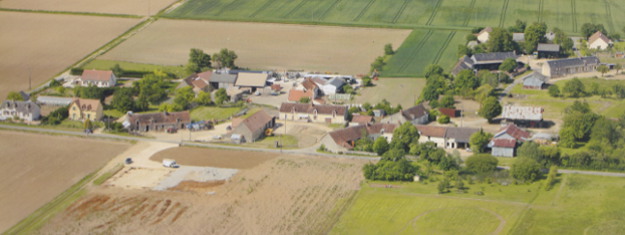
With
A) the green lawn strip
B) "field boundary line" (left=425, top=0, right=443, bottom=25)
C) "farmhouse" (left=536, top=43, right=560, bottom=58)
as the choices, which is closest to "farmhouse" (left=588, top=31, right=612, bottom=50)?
"farmhouse" (left=536, top=43, right=560, bottom=58)

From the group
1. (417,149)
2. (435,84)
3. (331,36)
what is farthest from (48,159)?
(331,36)

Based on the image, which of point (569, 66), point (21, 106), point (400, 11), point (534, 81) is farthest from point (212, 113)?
point (400, 11)

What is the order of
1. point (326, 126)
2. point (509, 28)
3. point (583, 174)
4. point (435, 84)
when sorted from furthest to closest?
point (509, 28)
point (435, 84)
point (326, 126)
point (583, 174)

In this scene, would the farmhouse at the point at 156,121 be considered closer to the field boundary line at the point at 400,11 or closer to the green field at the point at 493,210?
the green field at the point at 493,210

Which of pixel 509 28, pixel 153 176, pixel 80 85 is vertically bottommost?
pixel 153 176

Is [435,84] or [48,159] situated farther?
[435,84]

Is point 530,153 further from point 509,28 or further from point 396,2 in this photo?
point 396,2

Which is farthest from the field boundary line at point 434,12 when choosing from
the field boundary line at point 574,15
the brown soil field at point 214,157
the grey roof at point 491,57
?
the brown soil field at point 214,157
